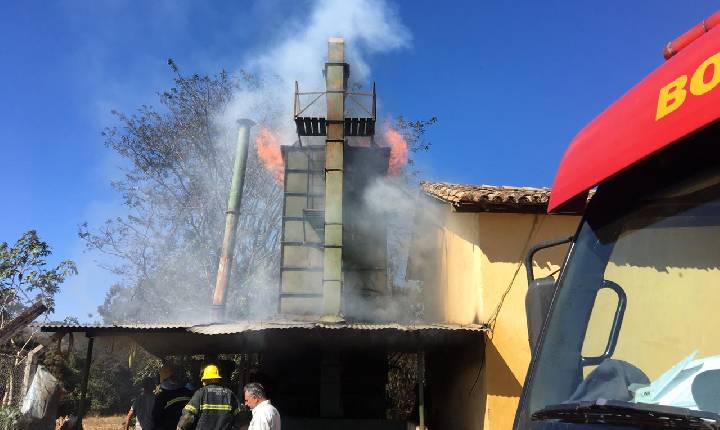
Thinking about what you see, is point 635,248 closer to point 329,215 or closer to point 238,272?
point 329,215

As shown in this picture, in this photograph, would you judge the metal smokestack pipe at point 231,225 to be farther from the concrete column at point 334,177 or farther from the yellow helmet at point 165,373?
the yellow helmet at point 165,373

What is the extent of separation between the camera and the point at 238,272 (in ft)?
71.2

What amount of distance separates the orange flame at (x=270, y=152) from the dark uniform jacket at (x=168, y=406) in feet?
38.3

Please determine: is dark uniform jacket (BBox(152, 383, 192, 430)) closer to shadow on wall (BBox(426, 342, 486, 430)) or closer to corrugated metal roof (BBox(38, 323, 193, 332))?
corrugated metal roof (BBox(38, 323, 193, 332))

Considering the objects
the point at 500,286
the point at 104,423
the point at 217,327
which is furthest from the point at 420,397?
the point at 104,423

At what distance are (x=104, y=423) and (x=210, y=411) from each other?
1936cm

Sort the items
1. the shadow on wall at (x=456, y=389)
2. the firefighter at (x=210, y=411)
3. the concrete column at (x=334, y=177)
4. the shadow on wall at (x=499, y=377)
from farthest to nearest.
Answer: the concrete column at (x=334, y=177), the shadow on wall at (x=456, y=389), the shadow on wall at (x=499, y=377), the firefighter at (x=210, y=411)

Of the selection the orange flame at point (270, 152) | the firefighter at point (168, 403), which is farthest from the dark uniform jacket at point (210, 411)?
the orange flame at point (270, 152)

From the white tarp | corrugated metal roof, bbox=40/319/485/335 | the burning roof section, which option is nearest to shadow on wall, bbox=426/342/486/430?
corrugated metal roof, bbox=40/319/485/335

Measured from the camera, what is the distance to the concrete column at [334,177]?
43.4ft

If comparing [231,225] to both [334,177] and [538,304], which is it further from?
[538,304]

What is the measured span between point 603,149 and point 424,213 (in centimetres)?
1174

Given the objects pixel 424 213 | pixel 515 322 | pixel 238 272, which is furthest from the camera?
pixel 238 272

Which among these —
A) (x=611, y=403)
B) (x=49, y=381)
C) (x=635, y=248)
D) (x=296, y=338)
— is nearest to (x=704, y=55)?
(x=635, y=248)
